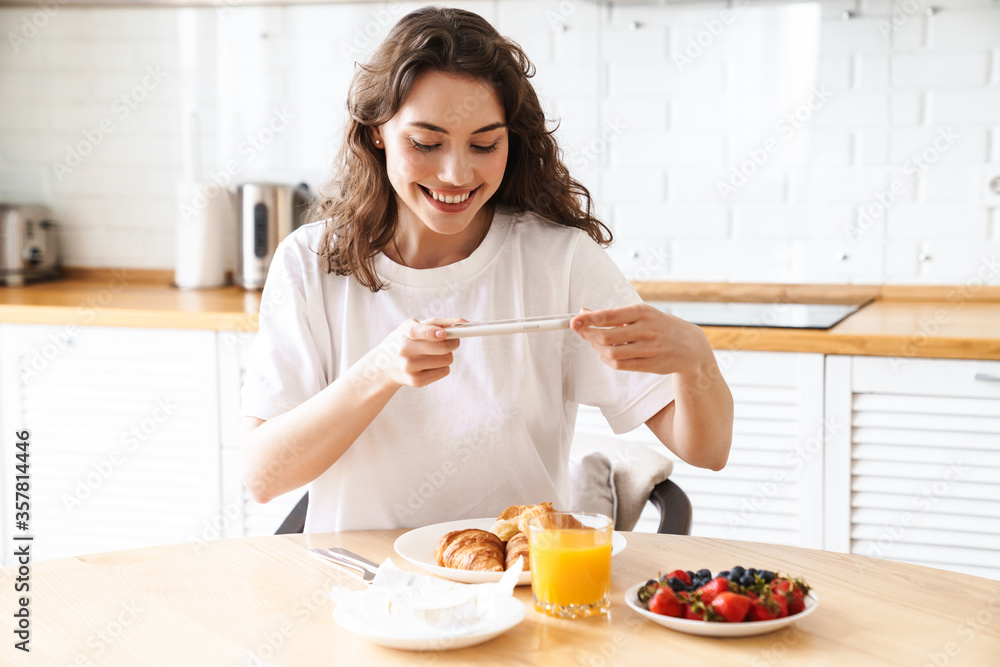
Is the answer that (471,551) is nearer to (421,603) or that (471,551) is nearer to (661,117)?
(421,603)

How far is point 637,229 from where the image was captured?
2.85 metres

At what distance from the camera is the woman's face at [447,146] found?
1355mm

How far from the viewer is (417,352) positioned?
1176 millimetres

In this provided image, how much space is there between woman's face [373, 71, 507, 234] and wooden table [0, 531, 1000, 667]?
49 centimetres

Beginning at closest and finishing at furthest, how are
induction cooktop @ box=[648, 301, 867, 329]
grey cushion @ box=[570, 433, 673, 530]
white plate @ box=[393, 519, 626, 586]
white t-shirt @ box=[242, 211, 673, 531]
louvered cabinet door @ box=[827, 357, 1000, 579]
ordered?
1. white plate @ box=[393, 519, 626, 586]
2. white t-shirt @ box=[242, 211, 673, 531]
3. grey cushion @ box=[570, 433, 673, 530]
4. louvered cabinet door @ box=[827, 357, 1000, 579]
5. induction cooktop @ box=[648, 301, 867, 329]

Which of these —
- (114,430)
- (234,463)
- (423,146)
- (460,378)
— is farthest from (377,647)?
(114,430)

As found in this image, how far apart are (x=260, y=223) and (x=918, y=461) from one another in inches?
75.2

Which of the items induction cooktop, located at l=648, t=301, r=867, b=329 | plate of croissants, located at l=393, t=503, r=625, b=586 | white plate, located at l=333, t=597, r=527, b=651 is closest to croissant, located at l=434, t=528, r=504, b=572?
plate of croissants, located at l=393, t=503, r=625, b=586

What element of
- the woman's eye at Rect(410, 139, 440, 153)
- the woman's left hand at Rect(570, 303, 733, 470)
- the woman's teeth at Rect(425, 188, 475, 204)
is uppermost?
the woman's eye at Rect(410, 139, 440, 153)

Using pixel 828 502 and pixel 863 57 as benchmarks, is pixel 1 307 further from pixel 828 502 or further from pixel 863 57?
pixel 863 57

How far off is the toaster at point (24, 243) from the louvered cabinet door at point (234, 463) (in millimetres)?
993

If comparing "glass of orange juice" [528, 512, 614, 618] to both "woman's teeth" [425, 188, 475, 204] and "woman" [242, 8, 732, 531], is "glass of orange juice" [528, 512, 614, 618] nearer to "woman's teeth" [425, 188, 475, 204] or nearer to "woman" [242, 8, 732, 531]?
"woman" [242, 8, 732, 531]

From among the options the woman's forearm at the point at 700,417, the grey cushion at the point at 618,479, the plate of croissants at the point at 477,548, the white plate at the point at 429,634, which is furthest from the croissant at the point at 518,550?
the grey cushion at the point at 618,479

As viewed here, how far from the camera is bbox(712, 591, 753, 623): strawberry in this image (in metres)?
0.92
